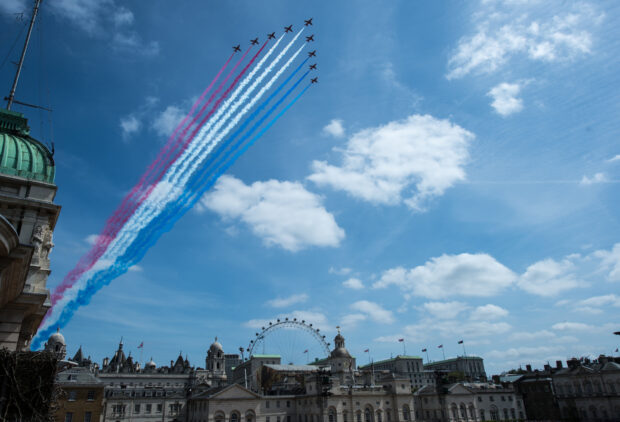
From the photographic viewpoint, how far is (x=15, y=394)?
53.6 ft

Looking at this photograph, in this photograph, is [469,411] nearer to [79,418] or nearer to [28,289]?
[79,418]

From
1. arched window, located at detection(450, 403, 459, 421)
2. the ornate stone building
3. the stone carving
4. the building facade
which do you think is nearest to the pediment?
arched window, located at detection(450, 403, 459, 421)

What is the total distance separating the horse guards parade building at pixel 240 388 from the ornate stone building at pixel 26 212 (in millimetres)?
65

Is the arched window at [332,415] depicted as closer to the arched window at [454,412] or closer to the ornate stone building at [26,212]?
the arched window at [454,412]

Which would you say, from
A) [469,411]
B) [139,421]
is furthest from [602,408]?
[139,421]

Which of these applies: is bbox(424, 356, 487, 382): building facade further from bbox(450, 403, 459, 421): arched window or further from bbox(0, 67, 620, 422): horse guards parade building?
bbox(450, 403, 459, 421): arched window

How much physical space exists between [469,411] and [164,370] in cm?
8251

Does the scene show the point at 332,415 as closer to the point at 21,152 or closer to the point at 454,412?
the point at 454,412

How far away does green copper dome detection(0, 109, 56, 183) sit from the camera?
30.9 metres

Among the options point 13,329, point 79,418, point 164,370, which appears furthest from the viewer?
point 164,370

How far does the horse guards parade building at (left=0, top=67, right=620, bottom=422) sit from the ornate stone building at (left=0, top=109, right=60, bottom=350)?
0.07 metres

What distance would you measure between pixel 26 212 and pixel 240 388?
55.0m

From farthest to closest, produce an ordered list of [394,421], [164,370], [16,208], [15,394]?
[164,370] → [394,421] → [16,208] → [15,394]

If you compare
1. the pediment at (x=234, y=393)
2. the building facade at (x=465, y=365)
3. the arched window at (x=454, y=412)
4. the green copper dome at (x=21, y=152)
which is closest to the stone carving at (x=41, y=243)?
the green copper dome at (x=21, y=152)
